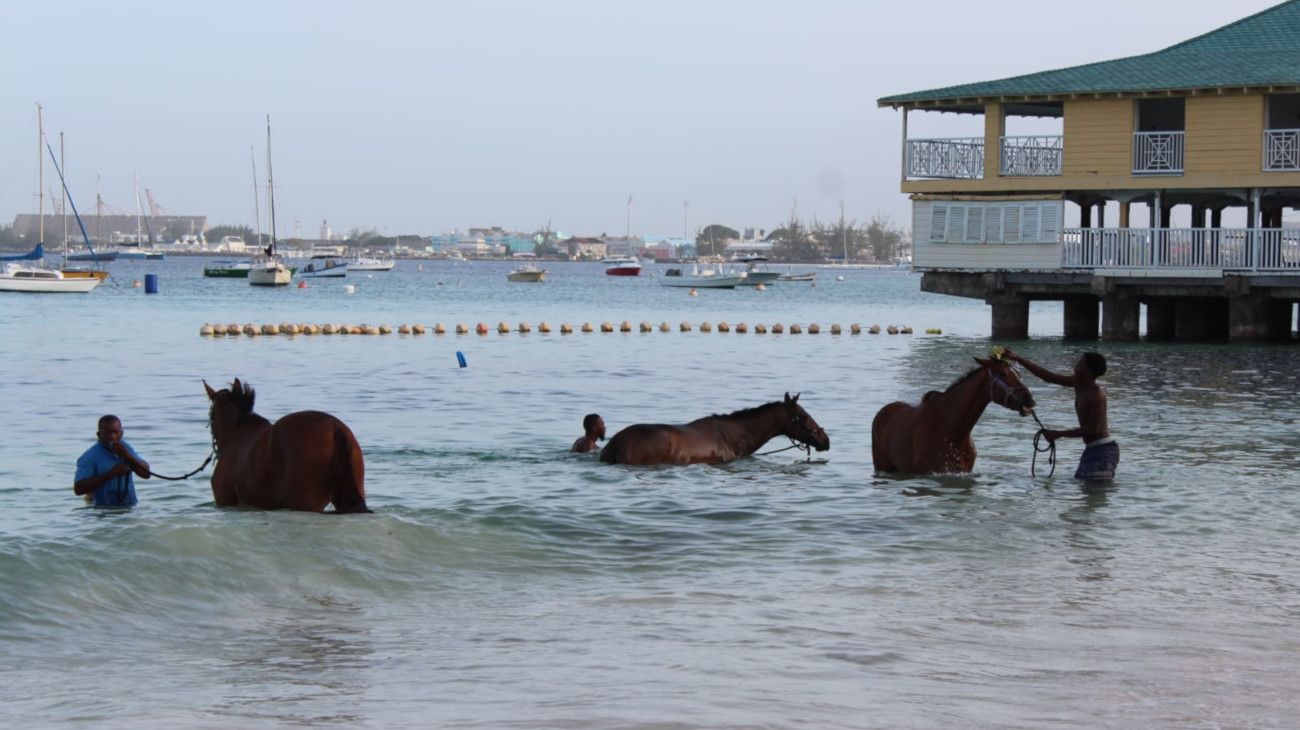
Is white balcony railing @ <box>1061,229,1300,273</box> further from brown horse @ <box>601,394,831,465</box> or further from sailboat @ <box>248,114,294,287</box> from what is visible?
sailboat @ <box>248,114,294,287</box>

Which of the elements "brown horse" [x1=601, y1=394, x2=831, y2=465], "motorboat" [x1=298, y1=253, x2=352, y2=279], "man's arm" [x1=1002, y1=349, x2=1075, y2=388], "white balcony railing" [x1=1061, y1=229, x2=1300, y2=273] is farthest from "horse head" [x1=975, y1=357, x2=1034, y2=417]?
"motorboat" [x1=298, y1=253, x2=352, y2=279]

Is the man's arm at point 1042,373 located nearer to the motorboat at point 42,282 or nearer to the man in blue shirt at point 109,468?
the man in blue shirt at point 109,468

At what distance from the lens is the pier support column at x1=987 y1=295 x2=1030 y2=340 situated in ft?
157

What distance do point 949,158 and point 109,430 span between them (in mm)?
37069

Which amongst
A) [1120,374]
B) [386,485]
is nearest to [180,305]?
[1120,374]

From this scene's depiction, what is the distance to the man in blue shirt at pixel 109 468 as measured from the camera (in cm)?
1377

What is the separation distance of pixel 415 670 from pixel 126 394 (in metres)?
23.0

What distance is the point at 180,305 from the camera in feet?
281

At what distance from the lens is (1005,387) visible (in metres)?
16.1

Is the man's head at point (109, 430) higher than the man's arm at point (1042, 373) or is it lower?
lower

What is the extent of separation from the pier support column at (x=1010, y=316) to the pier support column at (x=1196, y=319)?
4.31 metres

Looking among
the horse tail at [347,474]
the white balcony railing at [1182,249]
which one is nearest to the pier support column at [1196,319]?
the white balcony railing at [1182,249]

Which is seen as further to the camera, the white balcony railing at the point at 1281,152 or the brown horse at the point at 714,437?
the white balcony railing at the point at 1281,152

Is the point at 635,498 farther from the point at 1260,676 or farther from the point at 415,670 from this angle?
the point at 1260,676
